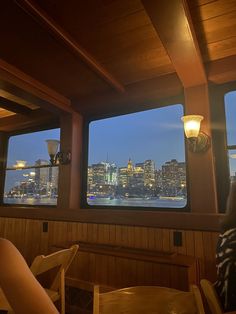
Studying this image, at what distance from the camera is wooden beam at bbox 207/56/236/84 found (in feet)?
7.14

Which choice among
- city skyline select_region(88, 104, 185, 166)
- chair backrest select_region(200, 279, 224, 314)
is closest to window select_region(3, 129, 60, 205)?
city skyline select_region(88, 104, 185, 166)

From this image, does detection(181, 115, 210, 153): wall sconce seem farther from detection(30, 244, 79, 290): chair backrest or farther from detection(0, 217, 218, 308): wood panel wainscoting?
detection(30, 244, 79, 290): chair backrest

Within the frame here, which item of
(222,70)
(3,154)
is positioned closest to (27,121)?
(3,154)

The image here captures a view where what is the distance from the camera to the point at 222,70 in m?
2.21

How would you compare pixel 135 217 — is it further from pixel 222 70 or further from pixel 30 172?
pixel 30 172

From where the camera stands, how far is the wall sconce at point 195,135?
2.12 metres

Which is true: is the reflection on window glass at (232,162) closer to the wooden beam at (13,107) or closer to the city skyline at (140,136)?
the city skyline at (140,136)

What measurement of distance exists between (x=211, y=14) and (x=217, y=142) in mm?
1123

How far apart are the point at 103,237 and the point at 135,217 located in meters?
0.43

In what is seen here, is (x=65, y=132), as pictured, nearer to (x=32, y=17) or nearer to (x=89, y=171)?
(x=89, y=171)

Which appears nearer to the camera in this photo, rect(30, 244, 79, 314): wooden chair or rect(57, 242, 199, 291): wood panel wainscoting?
rect(30, 244, 79, 314): wooden chair

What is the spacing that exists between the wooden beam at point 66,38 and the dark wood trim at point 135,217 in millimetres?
1400

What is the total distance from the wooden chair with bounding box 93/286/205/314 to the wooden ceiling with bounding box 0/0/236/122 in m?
1.48

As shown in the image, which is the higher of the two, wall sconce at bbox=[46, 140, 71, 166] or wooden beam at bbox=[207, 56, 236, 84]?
wooden beam at bbox=[207, 56, 236, 84]
